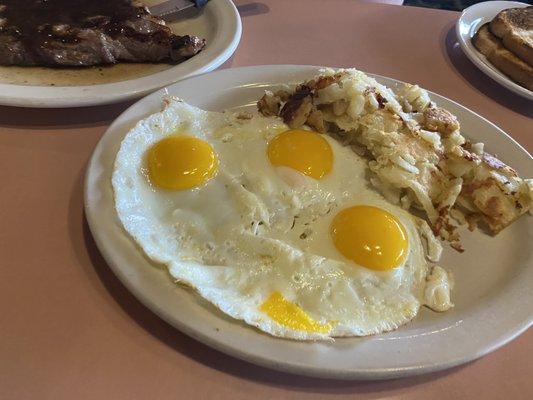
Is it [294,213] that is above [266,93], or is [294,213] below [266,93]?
below

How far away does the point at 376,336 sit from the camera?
51.1 inches

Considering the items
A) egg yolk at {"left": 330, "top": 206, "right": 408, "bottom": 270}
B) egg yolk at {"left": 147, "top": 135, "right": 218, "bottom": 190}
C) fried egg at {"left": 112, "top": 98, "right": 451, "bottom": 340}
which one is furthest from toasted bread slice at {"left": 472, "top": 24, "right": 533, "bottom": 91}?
egg yolk at {"left": 147, "top": 135, "right": 218, "bottom": 190}

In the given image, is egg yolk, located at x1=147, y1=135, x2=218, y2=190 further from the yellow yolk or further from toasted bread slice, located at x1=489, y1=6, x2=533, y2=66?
toasted bread slice, located at x1=489, y1=6, x2=533, y2=66

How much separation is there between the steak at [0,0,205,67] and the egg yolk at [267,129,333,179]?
27.8 inches

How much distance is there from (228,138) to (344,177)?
0.44m

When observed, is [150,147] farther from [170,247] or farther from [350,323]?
[350,323]

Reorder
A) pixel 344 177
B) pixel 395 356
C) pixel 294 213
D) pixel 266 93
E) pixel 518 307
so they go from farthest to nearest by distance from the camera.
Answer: pixel 266 93
pixel 344 177
pixel 294 213
pixel 518 307
pixel 395 356

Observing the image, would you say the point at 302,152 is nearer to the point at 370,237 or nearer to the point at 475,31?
the point at 370,237

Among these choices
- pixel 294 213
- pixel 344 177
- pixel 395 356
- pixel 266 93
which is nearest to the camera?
pixel 395 356

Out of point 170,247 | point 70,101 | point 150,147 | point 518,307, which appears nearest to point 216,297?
point 170,247

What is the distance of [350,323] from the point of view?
1.32 metres

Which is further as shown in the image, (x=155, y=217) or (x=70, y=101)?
(x=70, y=101)

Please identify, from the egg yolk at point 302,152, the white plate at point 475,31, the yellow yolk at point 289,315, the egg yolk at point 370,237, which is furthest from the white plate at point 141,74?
the white plate at point 475,31

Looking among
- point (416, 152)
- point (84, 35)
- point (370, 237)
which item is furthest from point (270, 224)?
point (84, 35)
